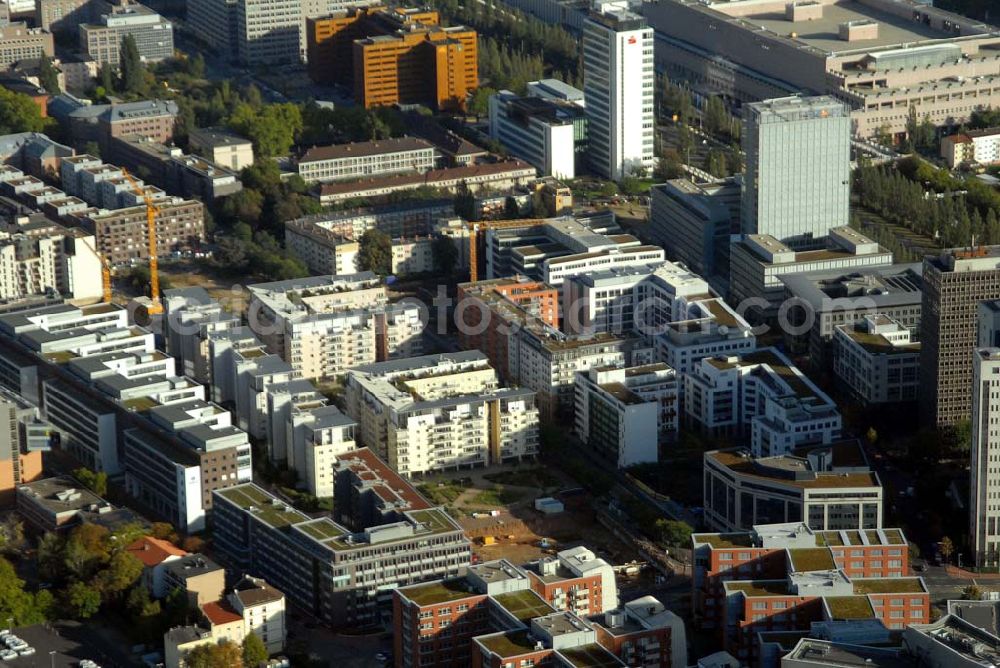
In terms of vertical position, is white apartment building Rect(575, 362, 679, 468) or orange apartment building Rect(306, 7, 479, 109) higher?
orange apartment building Rect(306, 7, 479, 109)

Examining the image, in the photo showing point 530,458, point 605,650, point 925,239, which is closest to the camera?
point 605,650

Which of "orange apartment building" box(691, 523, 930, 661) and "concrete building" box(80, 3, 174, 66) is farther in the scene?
"concrete building" box(80, 3, 174, 66)

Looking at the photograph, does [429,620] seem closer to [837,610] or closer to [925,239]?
[837,610]

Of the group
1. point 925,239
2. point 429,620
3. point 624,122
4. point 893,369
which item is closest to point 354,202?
point 624,122

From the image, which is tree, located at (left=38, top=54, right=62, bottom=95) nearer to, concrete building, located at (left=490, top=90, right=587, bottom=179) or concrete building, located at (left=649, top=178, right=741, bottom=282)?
concrete building, located at (left=490, top=90, right=587, bottom=179)

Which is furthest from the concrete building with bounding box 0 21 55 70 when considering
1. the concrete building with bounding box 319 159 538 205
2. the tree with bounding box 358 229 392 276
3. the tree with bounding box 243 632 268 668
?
the tree with bounding box 243 632 268 668

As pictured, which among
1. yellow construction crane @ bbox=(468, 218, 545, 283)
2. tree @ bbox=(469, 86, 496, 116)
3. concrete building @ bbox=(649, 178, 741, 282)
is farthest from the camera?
tree @ bbox=(469, 86, 496, 116)

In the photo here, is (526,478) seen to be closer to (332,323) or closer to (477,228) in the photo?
(332,323)
